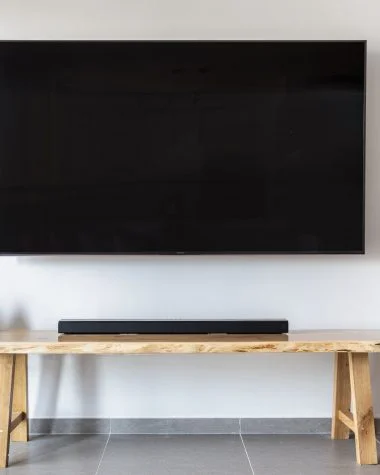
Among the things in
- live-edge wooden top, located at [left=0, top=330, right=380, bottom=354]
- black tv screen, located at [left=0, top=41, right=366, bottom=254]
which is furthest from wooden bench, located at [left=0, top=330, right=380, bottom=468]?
black tv screen, located at [left=0, top=41, right=366, bottom=254]

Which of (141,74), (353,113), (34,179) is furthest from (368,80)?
(34,179)

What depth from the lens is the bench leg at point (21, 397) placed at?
2.63 m

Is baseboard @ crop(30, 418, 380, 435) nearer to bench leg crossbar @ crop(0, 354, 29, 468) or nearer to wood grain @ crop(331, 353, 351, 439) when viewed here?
bench leg crossbar @ crop(0, 354, 29, 468)

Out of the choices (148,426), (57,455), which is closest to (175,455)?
(148,426)

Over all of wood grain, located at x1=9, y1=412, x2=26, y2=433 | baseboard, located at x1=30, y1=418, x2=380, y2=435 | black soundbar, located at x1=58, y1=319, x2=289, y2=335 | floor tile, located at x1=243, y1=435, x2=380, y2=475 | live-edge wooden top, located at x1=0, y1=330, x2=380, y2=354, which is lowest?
floor tile, located at x1=243, y1=435, x2=380, y2=475

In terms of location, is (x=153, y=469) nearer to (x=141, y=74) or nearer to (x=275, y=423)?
(x=275, y=423)

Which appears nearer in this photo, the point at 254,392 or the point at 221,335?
the point at 221,335

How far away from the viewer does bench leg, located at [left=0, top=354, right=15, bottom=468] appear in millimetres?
2373

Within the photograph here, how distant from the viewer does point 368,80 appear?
109 inches

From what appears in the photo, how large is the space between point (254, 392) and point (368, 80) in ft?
4.71

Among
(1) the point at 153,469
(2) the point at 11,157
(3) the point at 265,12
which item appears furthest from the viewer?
(3) the point at 265,12

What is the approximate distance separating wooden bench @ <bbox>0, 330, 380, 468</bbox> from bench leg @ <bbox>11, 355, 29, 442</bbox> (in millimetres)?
65

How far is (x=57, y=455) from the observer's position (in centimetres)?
248

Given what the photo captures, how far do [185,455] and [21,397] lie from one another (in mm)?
719
